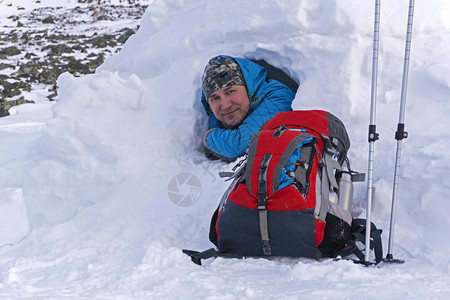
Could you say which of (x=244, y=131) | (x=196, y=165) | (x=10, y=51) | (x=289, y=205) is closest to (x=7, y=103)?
(x=10, y=51)

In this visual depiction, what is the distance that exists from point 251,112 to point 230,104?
23 cm

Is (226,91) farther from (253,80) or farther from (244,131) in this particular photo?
(244,131)

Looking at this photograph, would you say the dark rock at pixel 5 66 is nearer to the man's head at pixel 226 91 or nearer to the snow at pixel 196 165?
the snow at pixel 196 165

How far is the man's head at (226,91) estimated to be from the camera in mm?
3549

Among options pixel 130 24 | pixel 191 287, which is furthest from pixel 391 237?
pixel 130 24

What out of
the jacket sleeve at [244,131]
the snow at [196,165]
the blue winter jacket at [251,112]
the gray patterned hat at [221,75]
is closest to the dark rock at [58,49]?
the snow at [196,165]

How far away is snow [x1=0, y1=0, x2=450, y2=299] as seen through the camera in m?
1.98

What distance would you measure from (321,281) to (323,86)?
6.22 ft

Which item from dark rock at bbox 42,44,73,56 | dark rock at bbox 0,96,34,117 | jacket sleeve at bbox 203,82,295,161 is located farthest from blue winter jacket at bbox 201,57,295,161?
dark rock at bbox 42,44,73,56

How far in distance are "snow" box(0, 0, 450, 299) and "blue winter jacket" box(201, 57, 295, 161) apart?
0.17 m

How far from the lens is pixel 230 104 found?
3.59 m

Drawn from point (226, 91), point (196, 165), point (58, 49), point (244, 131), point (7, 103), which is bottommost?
point (7, 103)

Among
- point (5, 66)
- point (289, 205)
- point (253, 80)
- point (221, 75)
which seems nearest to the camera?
point (289, 205)

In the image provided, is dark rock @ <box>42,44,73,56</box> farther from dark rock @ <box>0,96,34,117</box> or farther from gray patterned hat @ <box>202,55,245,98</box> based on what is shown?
gray patterned hat @ <box>202,55,245,98</box>
